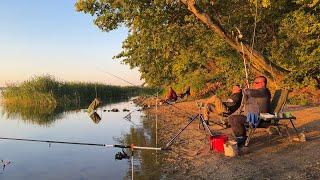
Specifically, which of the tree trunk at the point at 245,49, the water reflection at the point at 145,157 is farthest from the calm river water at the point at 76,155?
the tree trunk at the point at 245,49

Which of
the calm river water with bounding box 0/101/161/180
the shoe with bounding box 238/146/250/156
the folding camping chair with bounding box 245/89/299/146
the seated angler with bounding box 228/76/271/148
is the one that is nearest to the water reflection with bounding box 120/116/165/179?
the calm river water with bounding box 0/101/161/180

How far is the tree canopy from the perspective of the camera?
52.6 ft

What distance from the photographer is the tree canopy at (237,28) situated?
631 inches

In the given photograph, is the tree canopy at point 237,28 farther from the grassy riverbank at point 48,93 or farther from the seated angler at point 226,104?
the grassy riverbank at point 48,93

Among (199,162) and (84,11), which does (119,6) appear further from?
(199,162)

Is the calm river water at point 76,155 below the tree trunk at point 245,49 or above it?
below

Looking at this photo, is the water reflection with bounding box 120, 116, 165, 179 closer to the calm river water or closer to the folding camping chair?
the calm river water

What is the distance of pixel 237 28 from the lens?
656 inches

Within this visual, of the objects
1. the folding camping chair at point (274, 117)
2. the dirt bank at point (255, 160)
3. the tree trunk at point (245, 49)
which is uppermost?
the tree trunk at point (245, 49)

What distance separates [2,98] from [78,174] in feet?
114

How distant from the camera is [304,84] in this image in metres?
15.4

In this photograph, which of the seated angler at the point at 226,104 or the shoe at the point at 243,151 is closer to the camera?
the shoe at the point at 243,151

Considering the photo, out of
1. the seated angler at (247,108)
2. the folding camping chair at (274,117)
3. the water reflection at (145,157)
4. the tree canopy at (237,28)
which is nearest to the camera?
the water reflection at (145,157)

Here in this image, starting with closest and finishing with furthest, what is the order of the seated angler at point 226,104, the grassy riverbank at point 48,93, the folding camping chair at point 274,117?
the folding camping chair at point 274,117, the seated angler at point 226,104, the grassy riverbank at point 48,93
